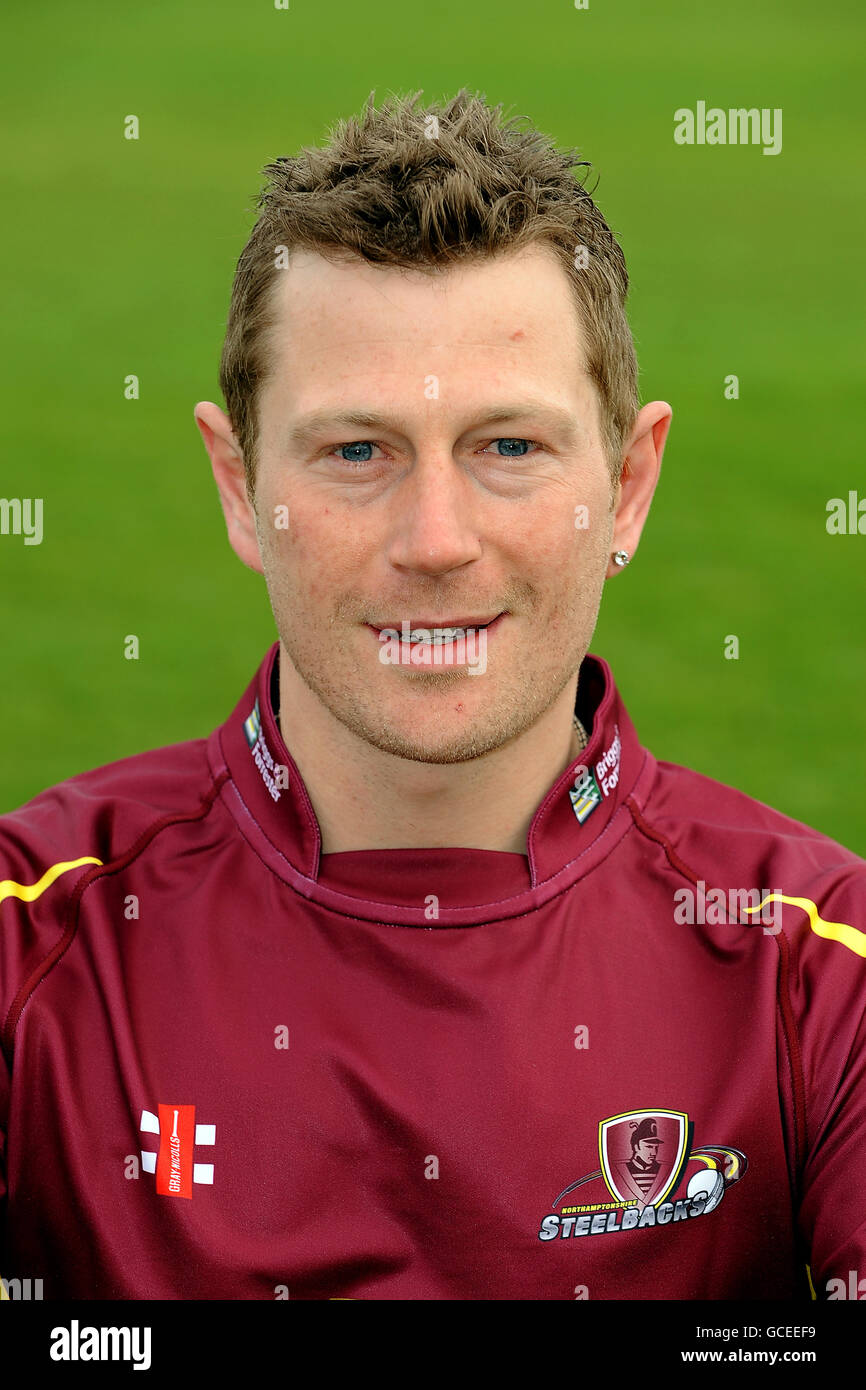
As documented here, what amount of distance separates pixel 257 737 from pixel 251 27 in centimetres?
1423

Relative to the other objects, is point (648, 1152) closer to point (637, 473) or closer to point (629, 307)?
point (637, 473)

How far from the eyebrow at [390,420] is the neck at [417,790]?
14.8 inches

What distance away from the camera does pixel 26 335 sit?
A: 10.1 meters

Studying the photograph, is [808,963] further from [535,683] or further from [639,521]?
[639,521]

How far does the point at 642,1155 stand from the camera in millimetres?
2184

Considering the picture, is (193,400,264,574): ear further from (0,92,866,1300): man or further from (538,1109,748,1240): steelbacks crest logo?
(538,1109,748,1240): steelbacks crest logo

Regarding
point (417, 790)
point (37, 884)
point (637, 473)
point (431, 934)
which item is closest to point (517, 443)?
point (637, 473)

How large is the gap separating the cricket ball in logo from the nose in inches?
29.9

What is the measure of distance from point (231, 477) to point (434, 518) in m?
0.53

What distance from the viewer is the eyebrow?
7.09 feet

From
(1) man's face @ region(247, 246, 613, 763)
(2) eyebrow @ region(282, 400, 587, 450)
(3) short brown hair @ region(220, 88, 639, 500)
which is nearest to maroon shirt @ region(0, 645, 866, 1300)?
(1) man's face @ region(247, 246, 613, 763)

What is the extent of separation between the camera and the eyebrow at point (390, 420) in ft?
7.09

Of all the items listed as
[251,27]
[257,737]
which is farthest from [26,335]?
[257,737]

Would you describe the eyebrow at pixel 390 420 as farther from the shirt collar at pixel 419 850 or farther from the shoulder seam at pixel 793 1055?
the shoulder seam at pixel 793 1055
